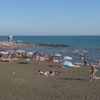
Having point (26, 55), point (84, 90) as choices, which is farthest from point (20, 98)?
point (26, 55)

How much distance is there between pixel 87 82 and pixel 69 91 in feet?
15.2

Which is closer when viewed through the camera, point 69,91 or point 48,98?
point 48,98

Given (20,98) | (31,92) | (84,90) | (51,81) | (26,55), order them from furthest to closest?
(26,55) → (51,81) → (84,90) → (31,92) → (20,98)

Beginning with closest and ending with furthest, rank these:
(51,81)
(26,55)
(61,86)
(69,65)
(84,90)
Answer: (84,90) < (61,86) < (51,81) < (69,65) < (26,55)

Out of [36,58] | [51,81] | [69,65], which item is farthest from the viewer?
[36,58]

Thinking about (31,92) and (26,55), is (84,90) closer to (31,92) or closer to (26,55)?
(31,92)

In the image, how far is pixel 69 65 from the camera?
113 ft

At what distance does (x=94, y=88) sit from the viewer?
826 inches

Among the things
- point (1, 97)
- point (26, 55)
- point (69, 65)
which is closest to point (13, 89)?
point (1, 97)

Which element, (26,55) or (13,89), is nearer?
(13,89)

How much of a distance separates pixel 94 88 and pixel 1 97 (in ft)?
21.9

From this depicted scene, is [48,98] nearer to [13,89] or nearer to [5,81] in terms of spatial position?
[13,89]

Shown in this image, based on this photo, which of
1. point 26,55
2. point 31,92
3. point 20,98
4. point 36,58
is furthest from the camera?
point 26,55

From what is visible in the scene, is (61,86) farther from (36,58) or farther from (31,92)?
(36,58)
